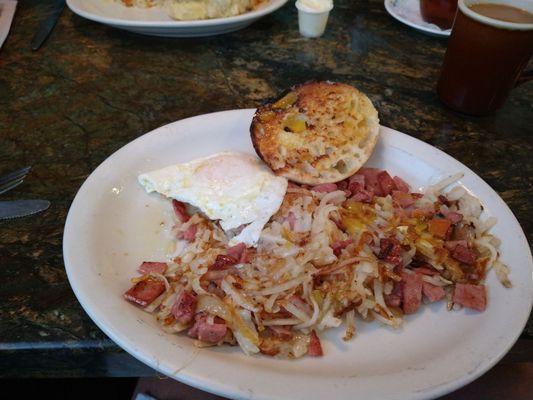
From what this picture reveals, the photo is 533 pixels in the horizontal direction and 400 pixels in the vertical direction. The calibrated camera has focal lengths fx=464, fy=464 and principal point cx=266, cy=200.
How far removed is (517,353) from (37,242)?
150cm

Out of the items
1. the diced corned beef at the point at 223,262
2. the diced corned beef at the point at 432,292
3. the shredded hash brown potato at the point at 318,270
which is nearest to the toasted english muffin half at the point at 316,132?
the shredded hash brown potato at the point at 318,270

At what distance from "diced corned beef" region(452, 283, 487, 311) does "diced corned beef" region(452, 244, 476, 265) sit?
9 centimetres

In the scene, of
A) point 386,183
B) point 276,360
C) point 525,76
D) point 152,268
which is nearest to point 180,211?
point 152,268

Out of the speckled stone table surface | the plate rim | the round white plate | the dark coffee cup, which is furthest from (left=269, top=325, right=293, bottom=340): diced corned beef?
the round white plate

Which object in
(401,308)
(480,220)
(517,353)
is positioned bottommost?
(517,353)

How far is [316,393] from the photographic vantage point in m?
1.01

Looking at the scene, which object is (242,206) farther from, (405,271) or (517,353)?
(517,353)

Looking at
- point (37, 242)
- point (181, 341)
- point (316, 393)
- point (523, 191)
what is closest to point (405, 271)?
point (316, 393)

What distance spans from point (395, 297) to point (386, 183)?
468mm

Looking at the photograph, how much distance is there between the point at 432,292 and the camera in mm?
1290

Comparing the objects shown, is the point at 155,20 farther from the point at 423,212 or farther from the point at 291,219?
the point at 423,212

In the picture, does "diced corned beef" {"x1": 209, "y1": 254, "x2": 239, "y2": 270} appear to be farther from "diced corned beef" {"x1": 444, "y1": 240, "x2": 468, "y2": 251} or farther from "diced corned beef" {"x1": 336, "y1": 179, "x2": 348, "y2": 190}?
"diced corned beef" {"x1": 444, "y1": 240, "x2": 468, "y2": 251}

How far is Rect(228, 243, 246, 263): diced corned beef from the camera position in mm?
1366

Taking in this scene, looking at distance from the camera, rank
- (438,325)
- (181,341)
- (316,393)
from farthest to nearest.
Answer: (438,325), (181,341), (316,393)
